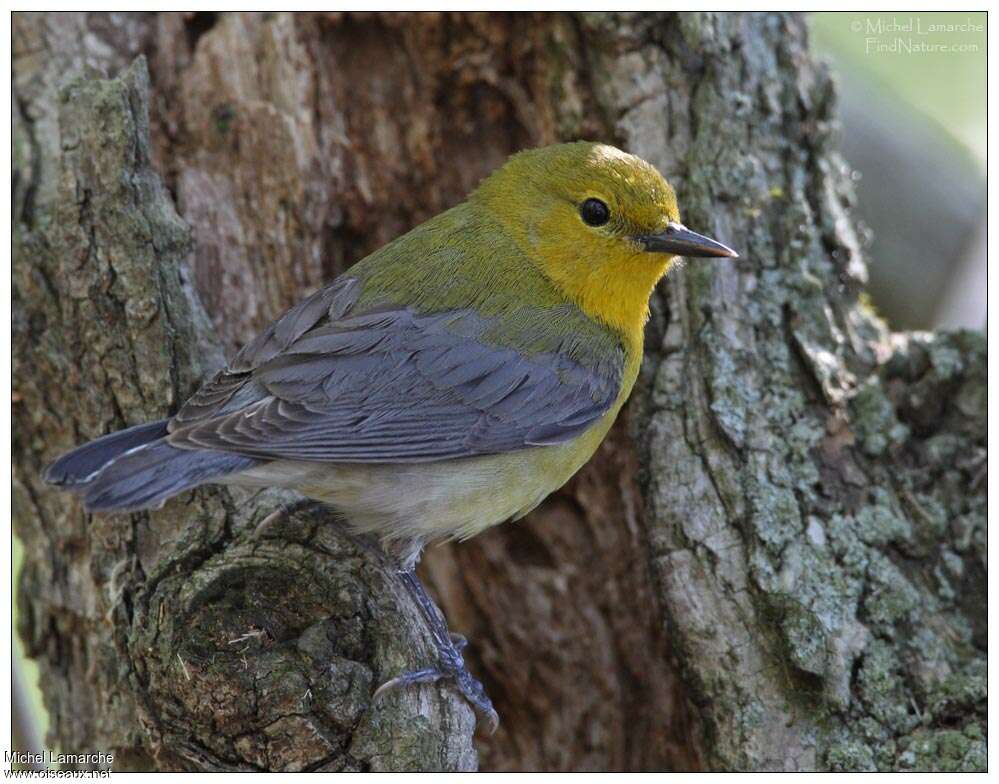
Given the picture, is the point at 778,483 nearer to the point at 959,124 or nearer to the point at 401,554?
the point at 401,554

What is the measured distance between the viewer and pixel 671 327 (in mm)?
4191

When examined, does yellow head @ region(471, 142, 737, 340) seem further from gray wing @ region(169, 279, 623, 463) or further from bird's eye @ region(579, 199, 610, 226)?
gray wing @ region(169, 279, 623, 463)

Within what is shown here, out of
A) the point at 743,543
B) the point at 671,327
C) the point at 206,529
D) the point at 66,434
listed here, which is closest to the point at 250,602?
the point at 206,529

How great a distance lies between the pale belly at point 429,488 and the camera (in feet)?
11.3

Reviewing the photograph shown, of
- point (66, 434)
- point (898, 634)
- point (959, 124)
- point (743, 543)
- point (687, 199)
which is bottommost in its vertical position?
point (898, 634)

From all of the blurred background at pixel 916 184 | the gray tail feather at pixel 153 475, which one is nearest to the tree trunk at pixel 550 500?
the gray tail feather at pixel 153 475

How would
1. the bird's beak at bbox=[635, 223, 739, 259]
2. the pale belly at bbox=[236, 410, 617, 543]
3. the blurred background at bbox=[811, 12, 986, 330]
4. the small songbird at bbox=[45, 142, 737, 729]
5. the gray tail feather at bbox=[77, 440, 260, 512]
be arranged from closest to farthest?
the gray tail feather at bbox=[77, 440, 260, 512]
the small songbird at bbox=[45, 142, 737, 729]
the pale belly at bbox=[236, 410, 617, 543]
the bird's beak at bbox=[635, 223, 739, 259]
the blurred background at bbox=[811, 12, 986, 330]

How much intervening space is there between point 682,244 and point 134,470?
1.99 meters

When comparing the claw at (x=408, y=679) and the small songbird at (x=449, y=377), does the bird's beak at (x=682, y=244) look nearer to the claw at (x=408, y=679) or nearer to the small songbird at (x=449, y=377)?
the small songbird at (x=449, y=377)

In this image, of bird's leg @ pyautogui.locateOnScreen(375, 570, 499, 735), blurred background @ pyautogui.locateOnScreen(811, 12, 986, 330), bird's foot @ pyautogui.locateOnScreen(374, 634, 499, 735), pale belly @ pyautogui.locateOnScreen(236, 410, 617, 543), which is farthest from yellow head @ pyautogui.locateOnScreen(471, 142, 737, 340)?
blurred background @ pyautogui.locateOnScreen(811, 12, 986, 330)

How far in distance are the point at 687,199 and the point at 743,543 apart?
57.2 inches

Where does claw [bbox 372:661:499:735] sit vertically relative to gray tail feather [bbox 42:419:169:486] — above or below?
below

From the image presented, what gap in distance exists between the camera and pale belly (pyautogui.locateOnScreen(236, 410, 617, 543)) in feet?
11.3

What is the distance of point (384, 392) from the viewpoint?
350 centimetres
